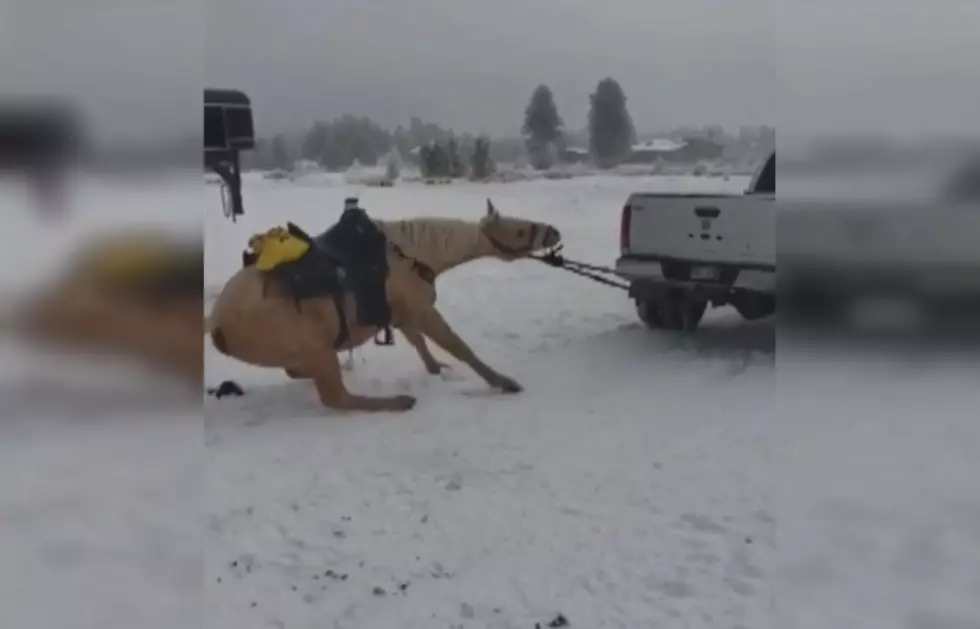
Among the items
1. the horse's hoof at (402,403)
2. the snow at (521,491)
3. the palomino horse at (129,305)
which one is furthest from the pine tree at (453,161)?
the palomino horse at (129,305)

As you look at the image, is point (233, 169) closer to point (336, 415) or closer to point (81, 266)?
point (336, 415)

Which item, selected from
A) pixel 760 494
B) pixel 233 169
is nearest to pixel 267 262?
pixel 233 169

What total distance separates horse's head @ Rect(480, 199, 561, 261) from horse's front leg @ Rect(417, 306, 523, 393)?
1.88 feet

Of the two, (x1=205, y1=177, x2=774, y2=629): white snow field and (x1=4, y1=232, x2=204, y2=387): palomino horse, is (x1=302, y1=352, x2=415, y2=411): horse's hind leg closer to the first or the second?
(x1=205, y1=177, x2=774, y2=629): white snow field

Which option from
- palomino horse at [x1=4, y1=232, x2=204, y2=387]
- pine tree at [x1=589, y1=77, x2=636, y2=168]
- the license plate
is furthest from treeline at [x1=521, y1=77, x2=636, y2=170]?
palomino horse at [x1=4, y1=232, x2=204, y2=387]

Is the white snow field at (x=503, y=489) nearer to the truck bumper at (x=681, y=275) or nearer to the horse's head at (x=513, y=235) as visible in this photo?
the truck bumper at (x=681, y=275)

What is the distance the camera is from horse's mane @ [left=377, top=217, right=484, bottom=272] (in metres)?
5.04

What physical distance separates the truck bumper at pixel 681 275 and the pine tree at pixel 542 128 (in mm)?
3502

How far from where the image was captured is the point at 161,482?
1352 millimetres

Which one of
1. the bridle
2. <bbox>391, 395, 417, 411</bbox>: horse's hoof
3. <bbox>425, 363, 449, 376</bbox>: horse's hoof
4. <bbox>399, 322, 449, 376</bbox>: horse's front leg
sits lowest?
<bbox>391, 395, 417, 411</bbox>: horse's hoof

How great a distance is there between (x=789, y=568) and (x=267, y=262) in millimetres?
3180

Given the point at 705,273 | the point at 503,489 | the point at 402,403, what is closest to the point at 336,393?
the point at 402,403

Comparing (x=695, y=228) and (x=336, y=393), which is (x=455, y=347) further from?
(x=695, y=228)

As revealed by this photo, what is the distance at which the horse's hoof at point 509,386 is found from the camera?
4.86 metres
